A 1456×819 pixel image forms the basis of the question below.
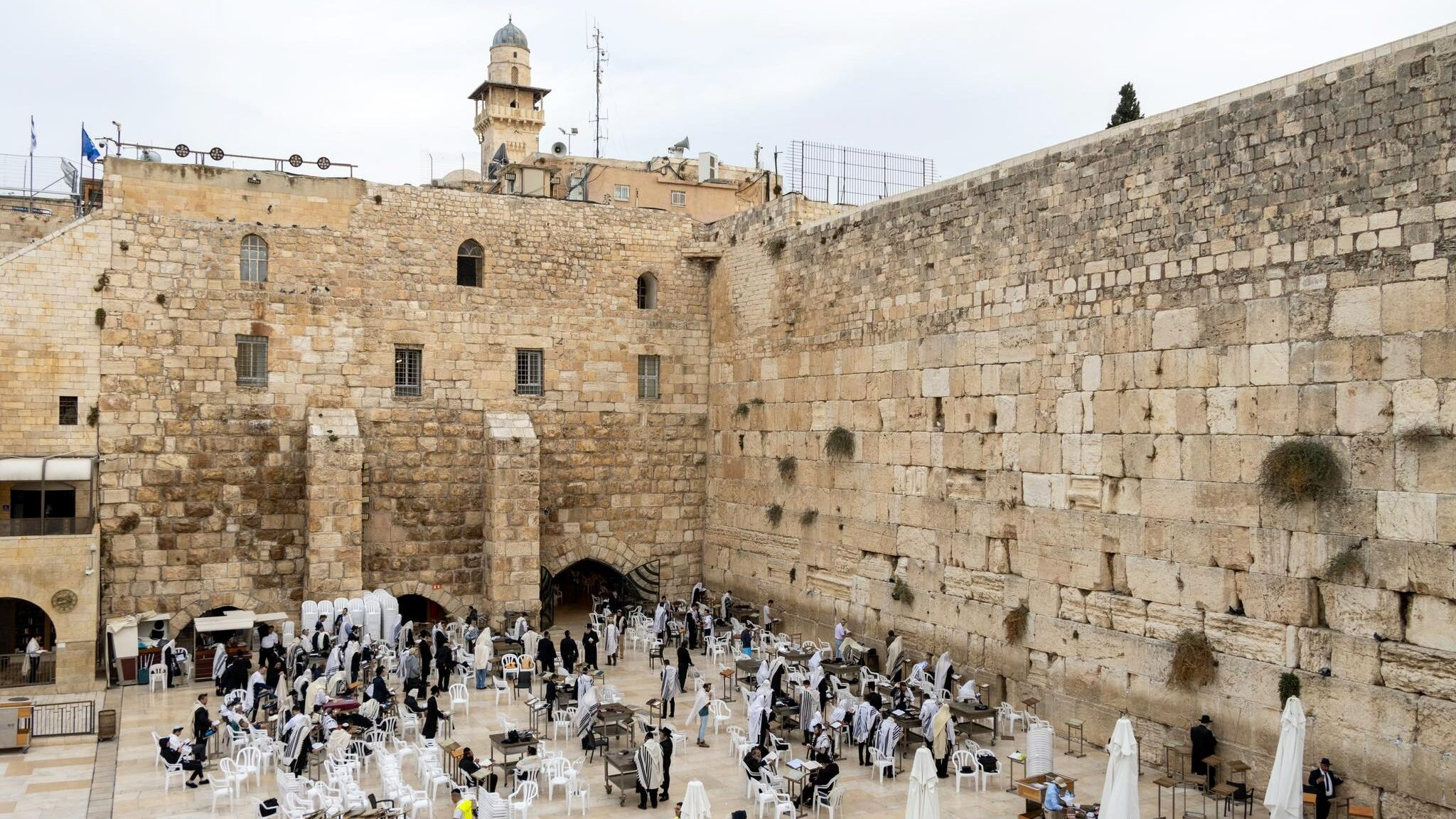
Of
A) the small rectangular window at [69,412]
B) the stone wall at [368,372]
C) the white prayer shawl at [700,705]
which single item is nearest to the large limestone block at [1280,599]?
the white prayer shawl at [700,705]

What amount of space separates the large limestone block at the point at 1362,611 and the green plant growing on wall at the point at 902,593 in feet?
20.9

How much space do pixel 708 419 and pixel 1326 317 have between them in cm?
1307

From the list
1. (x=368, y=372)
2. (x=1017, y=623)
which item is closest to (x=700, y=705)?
(x=1017, y=623)

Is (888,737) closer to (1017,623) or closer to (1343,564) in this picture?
(1017,623)

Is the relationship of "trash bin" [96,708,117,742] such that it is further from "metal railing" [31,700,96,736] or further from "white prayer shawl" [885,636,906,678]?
"white prayer shawl" [885,636,906,678]

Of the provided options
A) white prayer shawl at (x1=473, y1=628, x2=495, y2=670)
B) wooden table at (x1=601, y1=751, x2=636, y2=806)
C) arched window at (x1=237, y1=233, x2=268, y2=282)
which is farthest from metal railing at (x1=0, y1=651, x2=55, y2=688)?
wooden table at (x1=601, y1=751, x2=636, y2=806)

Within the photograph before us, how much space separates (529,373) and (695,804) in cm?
1244

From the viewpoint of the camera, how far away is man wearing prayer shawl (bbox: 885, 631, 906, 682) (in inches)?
645

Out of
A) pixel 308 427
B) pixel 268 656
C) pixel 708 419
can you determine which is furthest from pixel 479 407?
pixel 268 656

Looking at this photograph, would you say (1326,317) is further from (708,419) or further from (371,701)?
(708,419)

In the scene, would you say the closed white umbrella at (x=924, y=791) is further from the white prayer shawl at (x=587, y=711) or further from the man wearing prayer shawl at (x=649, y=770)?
the white prayer shawl at (x=587, y=711)

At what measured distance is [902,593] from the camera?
16.8 m

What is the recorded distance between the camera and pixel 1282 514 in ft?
37.8

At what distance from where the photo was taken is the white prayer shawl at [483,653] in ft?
55.9
